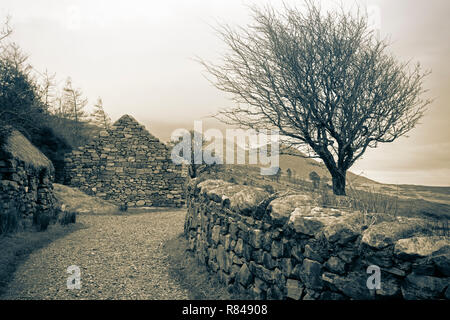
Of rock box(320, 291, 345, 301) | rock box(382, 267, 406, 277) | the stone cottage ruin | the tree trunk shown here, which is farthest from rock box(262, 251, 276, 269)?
the stone cottage ruin

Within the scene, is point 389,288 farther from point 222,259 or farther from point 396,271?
point 222,259

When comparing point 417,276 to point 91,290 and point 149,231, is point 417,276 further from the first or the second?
point 149,231

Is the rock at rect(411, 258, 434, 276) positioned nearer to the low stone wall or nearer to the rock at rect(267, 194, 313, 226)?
the low stone wall

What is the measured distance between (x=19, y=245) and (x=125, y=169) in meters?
8.65

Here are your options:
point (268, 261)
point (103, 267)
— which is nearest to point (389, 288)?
point (268, 261)

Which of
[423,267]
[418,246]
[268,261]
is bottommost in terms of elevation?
[268,261]

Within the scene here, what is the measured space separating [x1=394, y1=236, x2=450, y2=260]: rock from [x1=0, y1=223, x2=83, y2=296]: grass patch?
213 inches

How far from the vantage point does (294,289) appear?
329 cm

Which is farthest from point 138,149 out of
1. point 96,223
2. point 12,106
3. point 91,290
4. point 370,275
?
point 370,275

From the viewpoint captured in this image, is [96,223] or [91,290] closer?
[91,290]

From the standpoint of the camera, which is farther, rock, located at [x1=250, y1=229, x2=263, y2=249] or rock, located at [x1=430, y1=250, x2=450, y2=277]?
rock, located at [x1=250, y1=229, x2=263, y2=249]

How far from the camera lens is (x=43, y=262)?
237 inches

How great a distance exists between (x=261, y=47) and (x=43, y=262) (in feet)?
24.1

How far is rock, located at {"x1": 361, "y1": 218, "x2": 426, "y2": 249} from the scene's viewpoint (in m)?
2.50
